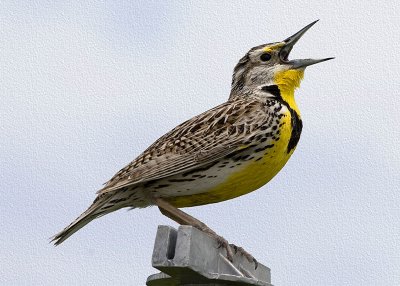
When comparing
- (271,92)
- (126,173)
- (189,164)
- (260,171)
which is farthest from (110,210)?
(271,92)

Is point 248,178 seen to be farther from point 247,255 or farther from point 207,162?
point 247,255

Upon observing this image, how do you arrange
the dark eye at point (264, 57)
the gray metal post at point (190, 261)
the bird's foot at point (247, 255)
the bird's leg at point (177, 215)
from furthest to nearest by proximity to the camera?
1. the dark eye at point (264, 57)
2. the bird's leg at point (177, 215)
3. the bird's foot at point (247, 255)
4. the gray metal post at point (190, 261)

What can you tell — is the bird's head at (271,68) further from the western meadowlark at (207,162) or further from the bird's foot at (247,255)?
the bird's foot at (247,255)

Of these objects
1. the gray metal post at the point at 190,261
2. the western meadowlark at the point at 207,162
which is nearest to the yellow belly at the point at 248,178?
the western meadowlark at the point at 207,162

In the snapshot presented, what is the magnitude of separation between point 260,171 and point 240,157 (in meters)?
0.15

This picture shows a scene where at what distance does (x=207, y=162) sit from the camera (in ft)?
16.4

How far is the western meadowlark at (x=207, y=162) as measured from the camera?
16.4 ft

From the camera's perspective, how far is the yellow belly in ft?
16.4

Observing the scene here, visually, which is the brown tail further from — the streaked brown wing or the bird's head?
the bird's head

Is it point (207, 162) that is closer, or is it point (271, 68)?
point (207, 162)

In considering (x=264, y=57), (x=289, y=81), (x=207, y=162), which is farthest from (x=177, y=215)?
(x=264, y=57)

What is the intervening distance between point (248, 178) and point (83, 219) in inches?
42.5

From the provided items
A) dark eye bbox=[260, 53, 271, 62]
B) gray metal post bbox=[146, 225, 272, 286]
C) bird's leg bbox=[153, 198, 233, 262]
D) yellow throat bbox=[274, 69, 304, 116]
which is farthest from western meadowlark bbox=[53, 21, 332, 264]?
gray metal post bbox=[146, 225, 272, 286]

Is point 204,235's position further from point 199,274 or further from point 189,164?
point 189,164
